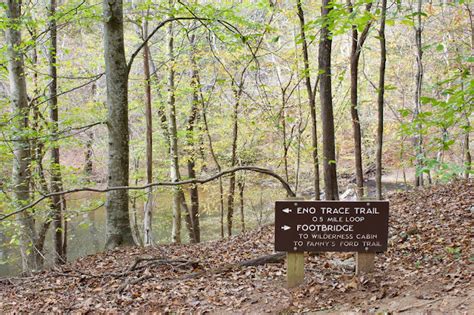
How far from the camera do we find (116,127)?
8039 mm

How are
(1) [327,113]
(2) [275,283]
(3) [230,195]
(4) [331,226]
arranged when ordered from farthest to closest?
1. (3) [230,195]
2. (1) [327,113]
3. (2) [275,283]
4. (4) [331,226]

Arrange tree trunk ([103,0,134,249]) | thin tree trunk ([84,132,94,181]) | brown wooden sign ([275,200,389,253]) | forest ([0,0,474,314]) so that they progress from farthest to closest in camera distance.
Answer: thin tree trunk ([84,132,94,181]) → tree trunk ([103,0,134,249]) → brown wooden sign ([275,200,389,253]) → forest ([0,0,474,314])

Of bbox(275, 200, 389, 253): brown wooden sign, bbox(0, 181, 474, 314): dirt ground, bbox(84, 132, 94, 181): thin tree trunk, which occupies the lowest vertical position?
bbox(0, 181, 474, 314): dirt ground

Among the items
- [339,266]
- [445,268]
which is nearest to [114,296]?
[339,266]

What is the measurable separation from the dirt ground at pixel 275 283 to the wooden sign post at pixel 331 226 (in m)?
0.44

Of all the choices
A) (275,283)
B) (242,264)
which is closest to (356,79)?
(242,264)

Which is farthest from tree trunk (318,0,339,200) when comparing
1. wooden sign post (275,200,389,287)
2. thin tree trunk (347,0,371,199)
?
wooden sign post (275,200,389,287)

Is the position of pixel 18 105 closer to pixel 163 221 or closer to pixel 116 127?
pixel 116 127

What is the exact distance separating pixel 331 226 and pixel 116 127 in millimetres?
5284

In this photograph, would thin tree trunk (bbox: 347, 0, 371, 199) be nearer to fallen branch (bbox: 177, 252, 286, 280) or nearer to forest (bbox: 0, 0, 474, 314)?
forest (bbox: 0, 0, 474, 314)

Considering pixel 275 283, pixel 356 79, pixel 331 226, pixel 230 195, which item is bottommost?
pixel 275 283

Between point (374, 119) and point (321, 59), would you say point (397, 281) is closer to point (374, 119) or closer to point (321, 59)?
point (321, 59)

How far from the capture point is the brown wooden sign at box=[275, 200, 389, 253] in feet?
15.2

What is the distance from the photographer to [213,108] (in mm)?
16672
